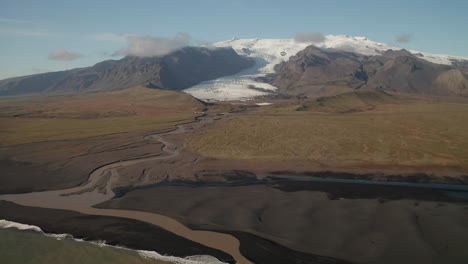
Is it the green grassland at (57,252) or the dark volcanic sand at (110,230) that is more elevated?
the green grassland at (57,252)

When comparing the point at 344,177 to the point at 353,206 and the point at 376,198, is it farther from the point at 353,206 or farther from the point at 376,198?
the point at 353,206

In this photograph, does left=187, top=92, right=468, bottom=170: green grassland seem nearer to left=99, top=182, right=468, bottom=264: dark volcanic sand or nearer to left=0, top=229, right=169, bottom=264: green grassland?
left=99, top=182, right=468, bottom=264: dark volcanic sand

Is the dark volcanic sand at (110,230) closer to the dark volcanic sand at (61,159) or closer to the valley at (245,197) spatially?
the valley at (245,197)

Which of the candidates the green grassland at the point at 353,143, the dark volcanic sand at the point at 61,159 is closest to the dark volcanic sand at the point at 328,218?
the dark volcanic sand at the point at 61,159

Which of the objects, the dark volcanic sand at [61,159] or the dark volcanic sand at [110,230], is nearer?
the dark volcanic sand at [110,230]

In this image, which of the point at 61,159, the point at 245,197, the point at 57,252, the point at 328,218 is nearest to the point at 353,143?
the point at 245,197

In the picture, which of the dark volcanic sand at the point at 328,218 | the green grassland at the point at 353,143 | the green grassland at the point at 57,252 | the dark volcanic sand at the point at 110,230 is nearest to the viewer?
the green grassland at the point at 57,252

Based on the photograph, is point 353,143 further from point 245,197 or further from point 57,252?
point 57,252
